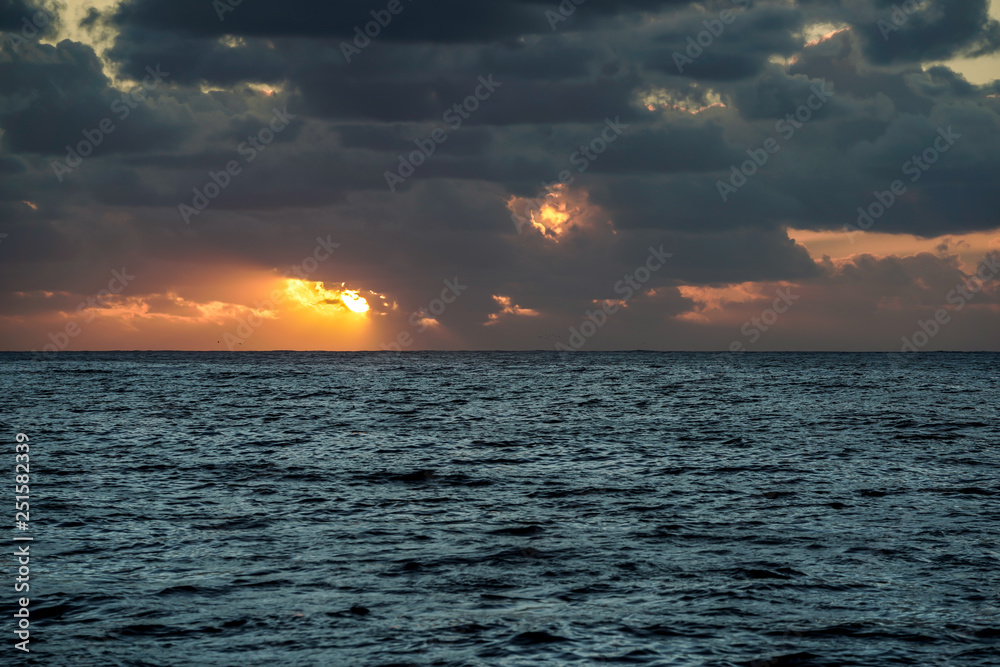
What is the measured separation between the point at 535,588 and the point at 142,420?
132 ft

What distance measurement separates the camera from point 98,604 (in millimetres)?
14297

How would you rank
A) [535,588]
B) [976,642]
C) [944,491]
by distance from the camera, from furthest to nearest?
[944,491] < [535,588] < [976,642]

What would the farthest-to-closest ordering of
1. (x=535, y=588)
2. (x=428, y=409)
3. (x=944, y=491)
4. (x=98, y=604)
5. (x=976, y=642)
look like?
(x=428, y=409) → (x=944, y=491) → (x=535, y=588) → (x=98, y=604) → (x=976, y=642)

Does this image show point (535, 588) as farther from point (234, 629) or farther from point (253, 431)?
point (253, 431)

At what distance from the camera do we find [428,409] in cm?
6019

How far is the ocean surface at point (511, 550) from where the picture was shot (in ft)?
41.3

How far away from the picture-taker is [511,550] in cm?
1806

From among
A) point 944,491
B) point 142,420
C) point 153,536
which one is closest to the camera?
point 153,536

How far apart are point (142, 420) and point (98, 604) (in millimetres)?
37801

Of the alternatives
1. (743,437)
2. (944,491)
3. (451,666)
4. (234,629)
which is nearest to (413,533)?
(234,629)

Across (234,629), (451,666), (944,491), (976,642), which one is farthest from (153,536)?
(944,491)

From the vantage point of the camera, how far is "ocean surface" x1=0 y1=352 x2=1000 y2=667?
41.3ft

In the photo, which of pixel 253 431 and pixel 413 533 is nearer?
pixel 413 533

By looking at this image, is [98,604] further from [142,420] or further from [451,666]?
[142,420]
